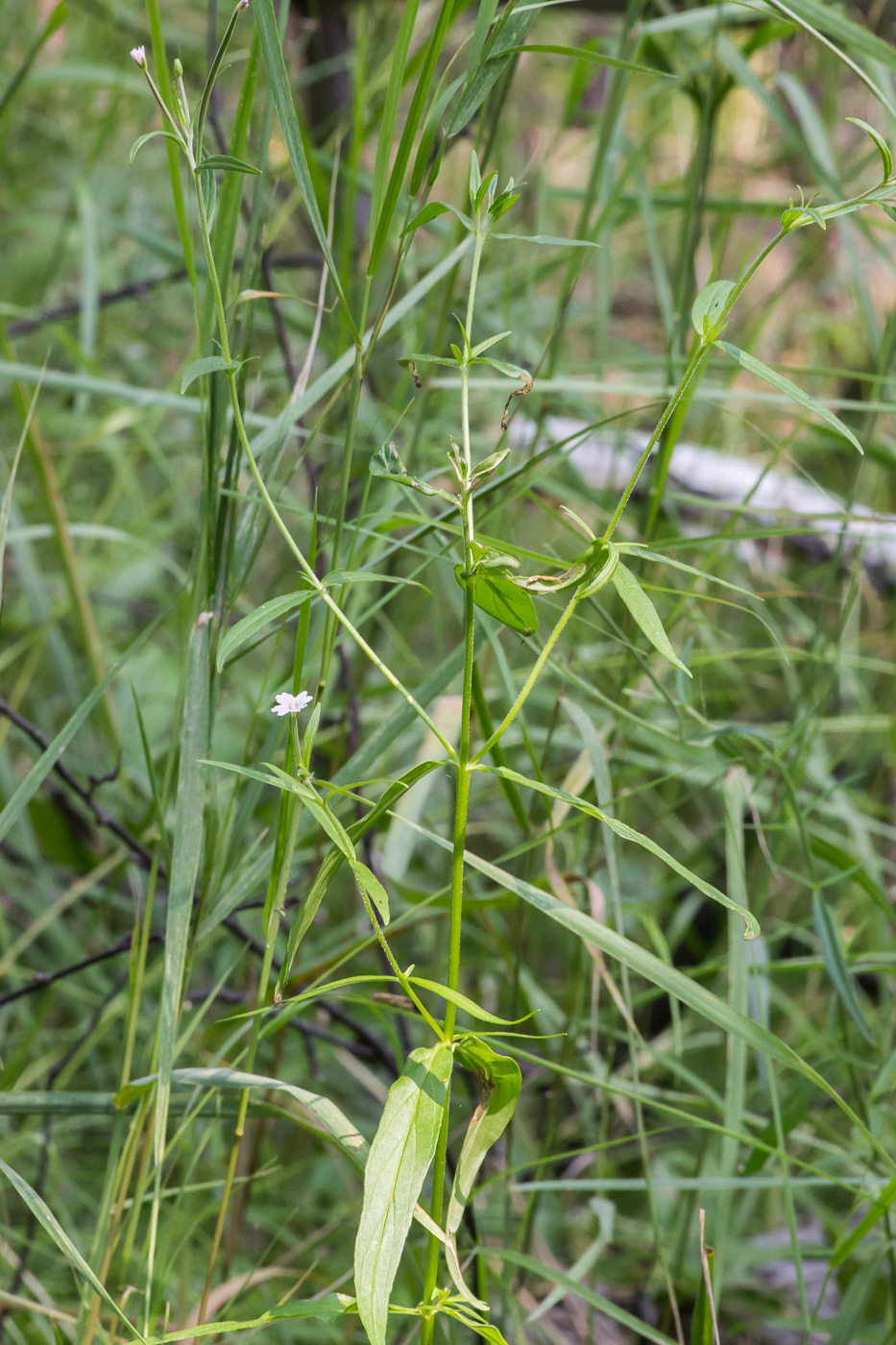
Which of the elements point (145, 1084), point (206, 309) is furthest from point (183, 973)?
point (206, 309)

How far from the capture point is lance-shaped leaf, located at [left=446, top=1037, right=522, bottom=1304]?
0.33m

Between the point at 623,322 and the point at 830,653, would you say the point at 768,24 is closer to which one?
the point at 830,653

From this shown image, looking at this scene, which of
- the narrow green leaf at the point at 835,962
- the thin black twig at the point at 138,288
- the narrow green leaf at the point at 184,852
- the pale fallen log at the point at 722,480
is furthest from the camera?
the pale fallen log at the point at 722,480

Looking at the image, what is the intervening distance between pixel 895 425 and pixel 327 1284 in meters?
1.29

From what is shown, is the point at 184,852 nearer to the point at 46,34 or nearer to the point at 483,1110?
the point at 483,1110

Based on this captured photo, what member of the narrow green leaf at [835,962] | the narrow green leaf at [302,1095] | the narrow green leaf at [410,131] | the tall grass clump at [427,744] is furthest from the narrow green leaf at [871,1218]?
the narrow green leaf at [410,131]

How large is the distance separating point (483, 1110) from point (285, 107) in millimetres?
361

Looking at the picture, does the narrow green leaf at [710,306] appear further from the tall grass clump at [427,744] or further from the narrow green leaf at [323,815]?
the narrow green leaf at [323,815]

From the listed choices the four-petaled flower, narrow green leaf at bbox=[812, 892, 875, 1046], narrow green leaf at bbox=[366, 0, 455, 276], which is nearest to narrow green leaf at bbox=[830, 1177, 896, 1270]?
narrow green leaf at bbox=[812, 892, 875, 1046]

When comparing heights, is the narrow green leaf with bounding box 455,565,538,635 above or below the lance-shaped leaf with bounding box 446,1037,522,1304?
above

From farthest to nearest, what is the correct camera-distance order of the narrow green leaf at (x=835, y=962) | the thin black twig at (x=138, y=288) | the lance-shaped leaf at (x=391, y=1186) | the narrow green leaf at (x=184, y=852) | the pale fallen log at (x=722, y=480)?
1. the pale fallen log at (x=722, y=480)
2. the thin black twig at (x=138, y=288)
3. the narrow green leaf at (x=835, y=962)
4. the narrow green leaf at (x=184, y=852)
5. the lance-shaped leaf at (x=391, y=1186)

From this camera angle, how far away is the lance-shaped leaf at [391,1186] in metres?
0.28

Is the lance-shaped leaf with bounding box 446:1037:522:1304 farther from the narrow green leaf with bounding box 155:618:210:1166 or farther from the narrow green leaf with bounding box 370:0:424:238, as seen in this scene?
the narrow green leaf with bounding box 370:0:424:238

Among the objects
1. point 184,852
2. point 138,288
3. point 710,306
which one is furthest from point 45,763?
point 138,288
